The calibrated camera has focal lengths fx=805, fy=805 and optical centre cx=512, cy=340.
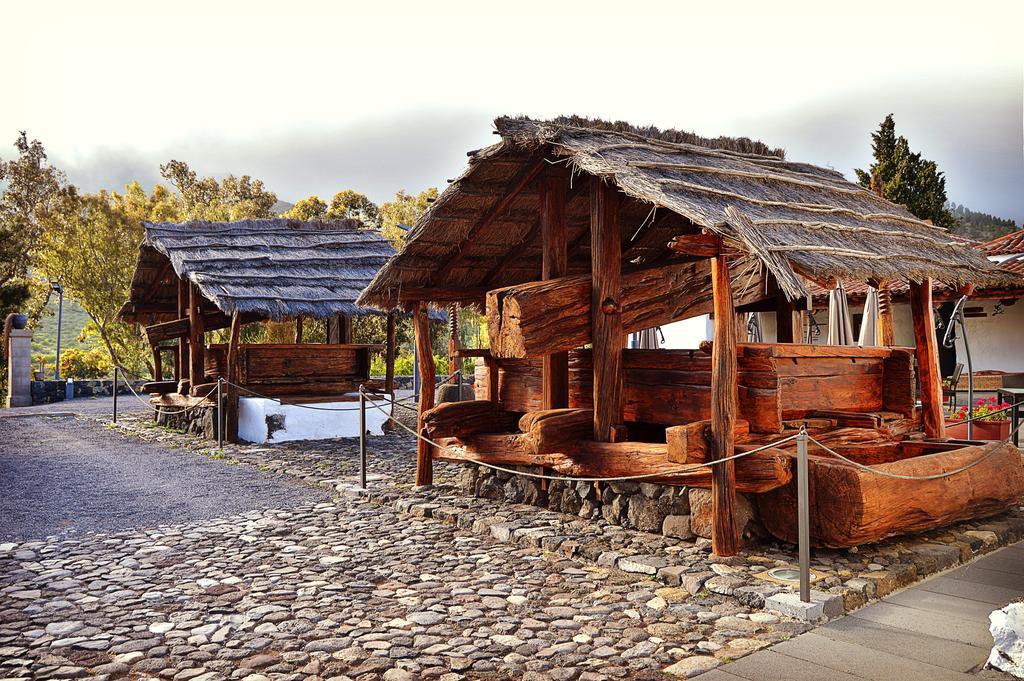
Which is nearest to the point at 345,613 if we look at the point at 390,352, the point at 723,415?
the point at 723,415

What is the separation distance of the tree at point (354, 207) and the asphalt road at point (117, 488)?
27.7 meters

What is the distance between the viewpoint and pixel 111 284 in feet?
86.2

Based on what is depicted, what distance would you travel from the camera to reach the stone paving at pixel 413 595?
3.90 m

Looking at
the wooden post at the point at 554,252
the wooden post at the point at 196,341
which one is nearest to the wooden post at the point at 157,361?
the wooden post at the point at 196,341

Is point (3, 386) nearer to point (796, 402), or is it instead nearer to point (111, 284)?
point (111, 284)

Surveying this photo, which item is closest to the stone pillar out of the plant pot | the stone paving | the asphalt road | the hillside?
the asphalt road

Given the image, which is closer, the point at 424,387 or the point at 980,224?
the point at 424,387

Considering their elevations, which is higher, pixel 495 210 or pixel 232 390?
pixel 495 210

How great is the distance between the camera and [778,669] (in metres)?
3.65

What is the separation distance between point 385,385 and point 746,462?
9998 millimetres

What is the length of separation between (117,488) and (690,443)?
6527 millimetres

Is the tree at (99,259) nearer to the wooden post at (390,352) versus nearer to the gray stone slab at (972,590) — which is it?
the wooden post at (390,352)

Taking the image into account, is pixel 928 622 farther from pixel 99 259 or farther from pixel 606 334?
pixel 99 259

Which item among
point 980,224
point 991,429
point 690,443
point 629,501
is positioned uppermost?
point 980,224
